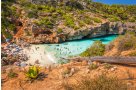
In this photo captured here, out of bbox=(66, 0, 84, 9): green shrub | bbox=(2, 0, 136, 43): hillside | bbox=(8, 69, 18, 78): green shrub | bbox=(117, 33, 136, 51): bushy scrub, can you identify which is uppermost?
bbox=(66, 0, 84, 9): green shrub

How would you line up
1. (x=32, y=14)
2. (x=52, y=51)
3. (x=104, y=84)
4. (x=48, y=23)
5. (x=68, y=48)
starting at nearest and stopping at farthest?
(x=104, y=84)
(x=52, y=51)
(x=68, y=48)
(x=48, y=23)
(x=32, y=14)

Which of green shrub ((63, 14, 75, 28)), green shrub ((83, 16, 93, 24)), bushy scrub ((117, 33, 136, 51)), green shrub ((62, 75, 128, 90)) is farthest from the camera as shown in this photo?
green shrub ((83, 16, 93, 24))

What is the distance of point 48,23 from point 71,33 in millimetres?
2174

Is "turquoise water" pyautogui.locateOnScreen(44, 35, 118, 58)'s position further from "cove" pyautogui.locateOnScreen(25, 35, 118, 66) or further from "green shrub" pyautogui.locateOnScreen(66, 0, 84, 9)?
"green shrub" pyautogui.locateOnScreen(66, 0, 84, 9)

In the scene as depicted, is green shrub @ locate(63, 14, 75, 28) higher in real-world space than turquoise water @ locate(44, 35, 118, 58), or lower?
higher

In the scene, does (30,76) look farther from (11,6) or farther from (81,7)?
(81,7)

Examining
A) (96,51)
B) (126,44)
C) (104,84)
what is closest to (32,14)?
(96,51)

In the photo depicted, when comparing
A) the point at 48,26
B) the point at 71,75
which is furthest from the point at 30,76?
the point at 48,26

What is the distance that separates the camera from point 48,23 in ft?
72.0

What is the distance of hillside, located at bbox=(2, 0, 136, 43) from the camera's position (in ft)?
68.1

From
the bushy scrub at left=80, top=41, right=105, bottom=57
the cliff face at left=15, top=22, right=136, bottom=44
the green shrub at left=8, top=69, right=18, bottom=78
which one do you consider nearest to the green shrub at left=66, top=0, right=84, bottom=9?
the cliff face at left=15, top=22, right=136, bottom=44

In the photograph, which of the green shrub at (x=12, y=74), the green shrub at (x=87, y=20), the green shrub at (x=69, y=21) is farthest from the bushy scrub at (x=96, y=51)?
the green shrub at (x=87, y=20)

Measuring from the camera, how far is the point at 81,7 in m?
30.1

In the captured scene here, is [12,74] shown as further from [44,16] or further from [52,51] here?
[44,16]
